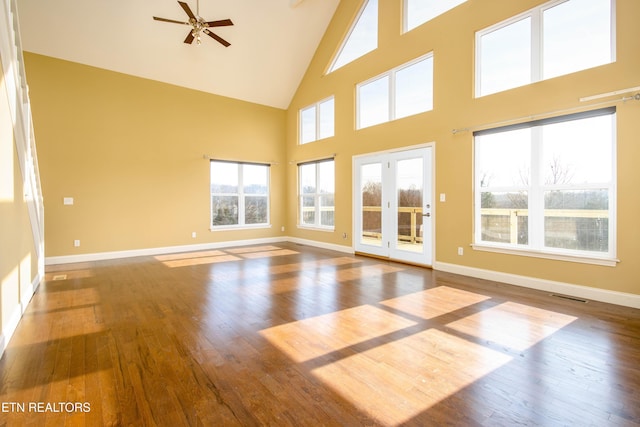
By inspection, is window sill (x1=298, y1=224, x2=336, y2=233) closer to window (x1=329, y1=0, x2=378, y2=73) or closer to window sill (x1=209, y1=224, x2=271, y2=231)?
window sill (x1=209, y1=224, x2=271, y2=231)

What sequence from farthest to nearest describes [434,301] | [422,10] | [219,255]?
[219,255]
[422,10]
[434,301]

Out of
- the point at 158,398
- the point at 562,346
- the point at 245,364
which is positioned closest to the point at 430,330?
the point at 562,346

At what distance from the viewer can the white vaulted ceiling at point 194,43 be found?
209 inches

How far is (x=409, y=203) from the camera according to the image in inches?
220

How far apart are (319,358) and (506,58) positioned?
467cm

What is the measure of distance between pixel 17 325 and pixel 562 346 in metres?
4.76

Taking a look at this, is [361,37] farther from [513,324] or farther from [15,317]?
[15,317]

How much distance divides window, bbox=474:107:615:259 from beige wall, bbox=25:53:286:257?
5.73 metres

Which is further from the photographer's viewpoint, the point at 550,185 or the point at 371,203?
the point at 371,203

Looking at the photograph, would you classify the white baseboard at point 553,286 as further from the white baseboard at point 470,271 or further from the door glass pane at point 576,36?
the door glass pane at point 576,36

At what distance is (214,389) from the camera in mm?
1865

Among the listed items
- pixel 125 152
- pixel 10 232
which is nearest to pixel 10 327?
pixel 10 232

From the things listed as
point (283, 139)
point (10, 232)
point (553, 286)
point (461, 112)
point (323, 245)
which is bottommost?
point (553, 286)

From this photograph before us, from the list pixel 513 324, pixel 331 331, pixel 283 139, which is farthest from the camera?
pixel 283 139
